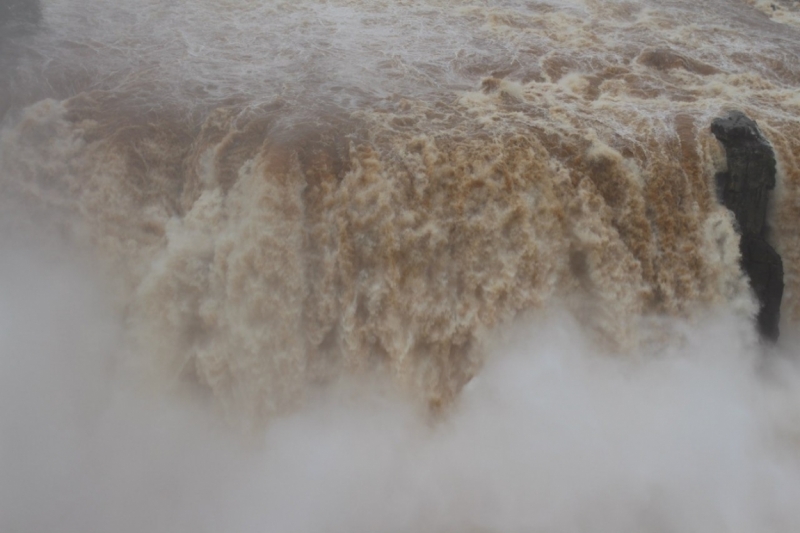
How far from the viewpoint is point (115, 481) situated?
5.56m

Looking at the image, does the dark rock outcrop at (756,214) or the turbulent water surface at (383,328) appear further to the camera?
the dark rock outcrop at (756,214)

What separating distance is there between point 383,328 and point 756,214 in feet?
13.2

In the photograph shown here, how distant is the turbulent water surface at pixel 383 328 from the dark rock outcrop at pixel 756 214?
0.16m

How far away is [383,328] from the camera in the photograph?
5.50 metres

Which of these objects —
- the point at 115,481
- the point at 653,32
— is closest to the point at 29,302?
the point at 115,481

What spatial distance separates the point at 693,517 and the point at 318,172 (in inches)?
180

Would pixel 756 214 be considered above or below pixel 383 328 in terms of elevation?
above

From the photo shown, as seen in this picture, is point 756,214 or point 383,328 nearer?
point 383,328

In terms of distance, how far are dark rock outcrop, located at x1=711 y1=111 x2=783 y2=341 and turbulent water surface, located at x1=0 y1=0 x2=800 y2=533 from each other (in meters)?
0.16

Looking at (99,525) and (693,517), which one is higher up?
(693,517)

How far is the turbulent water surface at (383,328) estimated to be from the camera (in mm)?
5398

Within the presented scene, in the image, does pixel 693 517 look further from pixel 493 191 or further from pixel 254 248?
pixel 254 248

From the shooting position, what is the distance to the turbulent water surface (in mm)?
5398

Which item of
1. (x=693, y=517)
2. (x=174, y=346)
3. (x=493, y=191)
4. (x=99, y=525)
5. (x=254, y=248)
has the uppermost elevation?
(x=493, y=191)
